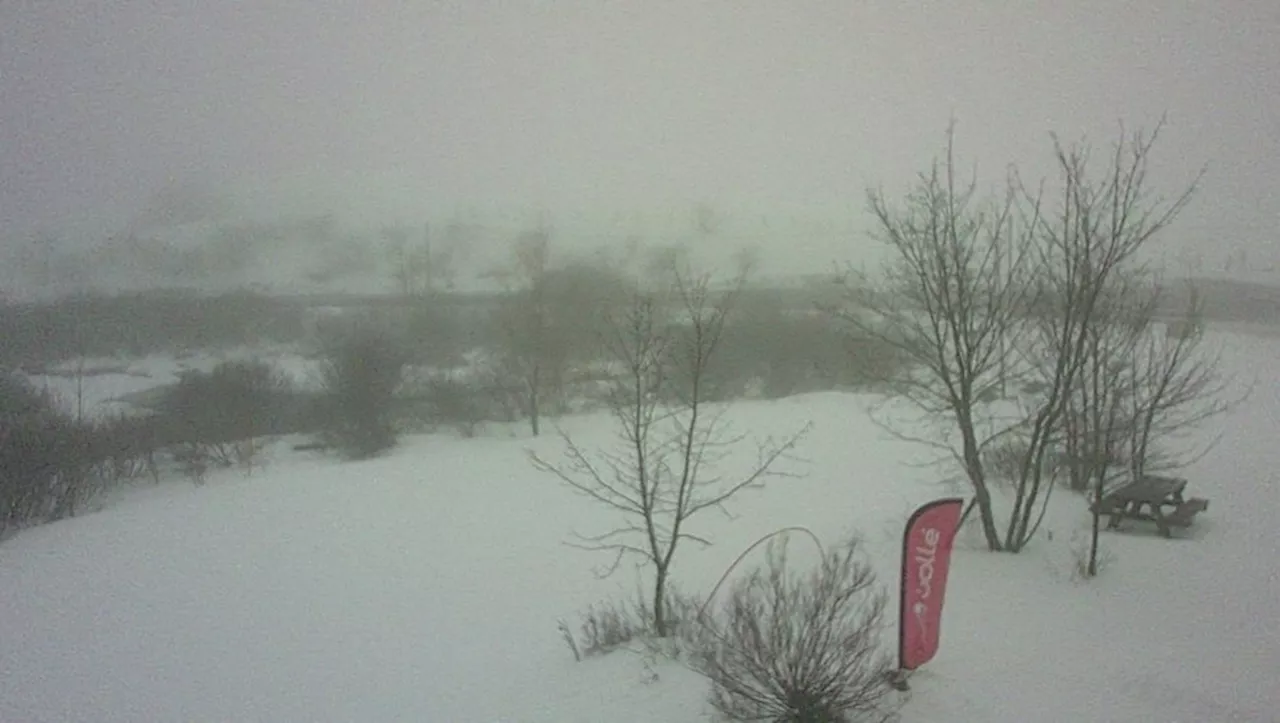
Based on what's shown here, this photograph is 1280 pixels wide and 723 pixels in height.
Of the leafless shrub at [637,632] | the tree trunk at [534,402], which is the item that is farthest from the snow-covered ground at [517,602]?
the tree trunk at [534,402]

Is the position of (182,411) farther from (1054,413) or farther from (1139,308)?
(1139,308)

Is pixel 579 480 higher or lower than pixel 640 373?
lower

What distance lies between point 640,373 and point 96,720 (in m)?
4.88

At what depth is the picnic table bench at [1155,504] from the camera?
611cm

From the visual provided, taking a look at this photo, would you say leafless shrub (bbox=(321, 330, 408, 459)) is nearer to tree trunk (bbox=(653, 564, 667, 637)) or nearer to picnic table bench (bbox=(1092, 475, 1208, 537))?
tree trunk (bbox=(653, 564, 667, 637))

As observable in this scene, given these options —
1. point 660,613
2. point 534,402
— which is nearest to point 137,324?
point 534,402

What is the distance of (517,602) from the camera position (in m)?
6.90

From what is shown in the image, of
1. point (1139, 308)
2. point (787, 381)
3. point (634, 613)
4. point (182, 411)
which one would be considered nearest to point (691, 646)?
point (634, 613)

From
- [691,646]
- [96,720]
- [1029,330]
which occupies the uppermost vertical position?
[1029,330]

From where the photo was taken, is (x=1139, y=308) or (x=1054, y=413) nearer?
(x=1054, y=413)

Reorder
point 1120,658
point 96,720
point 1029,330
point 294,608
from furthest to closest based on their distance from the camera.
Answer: point 294,608
point 1029,330
point 96,720
point 1120,658

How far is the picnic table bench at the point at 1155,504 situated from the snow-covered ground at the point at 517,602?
18 centimetres

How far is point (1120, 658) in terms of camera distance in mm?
3928

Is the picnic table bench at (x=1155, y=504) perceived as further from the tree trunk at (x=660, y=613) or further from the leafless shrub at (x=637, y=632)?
the tree trunk at (x=660, y=613)
